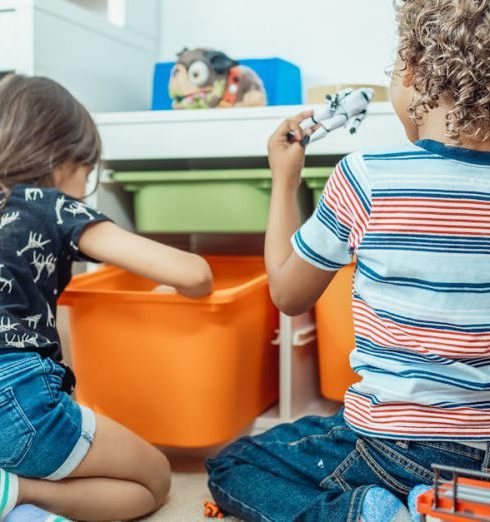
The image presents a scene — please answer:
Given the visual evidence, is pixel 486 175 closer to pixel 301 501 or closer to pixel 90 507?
pixel 301 501

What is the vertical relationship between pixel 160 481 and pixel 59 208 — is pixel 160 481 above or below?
below

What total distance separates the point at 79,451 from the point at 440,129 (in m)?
0.54

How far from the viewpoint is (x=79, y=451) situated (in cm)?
98

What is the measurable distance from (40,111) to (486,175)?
0.58 meters

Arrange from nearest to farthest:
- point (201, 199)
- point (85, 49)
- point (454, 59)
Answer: point (454, 59)
point (201, 199)
point (85, 49)

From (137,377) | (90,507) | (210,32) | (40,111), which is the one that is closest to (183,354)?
(137,377)

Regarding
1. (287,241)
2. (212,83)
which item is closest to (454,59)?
(287,241)

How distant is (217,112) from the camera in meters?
1.37

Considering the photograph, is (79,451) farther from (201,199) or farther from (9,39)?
(9,39)

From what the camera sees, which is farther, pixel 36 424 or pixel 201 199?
pixel 201 199

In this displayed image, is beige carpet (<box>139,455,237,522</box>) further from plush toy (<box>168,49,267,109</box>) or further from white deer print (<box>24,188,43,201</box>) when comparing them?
plush toy (<box>168,49,267,109</box>)

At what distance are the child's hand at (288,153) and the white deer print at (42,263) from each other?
0.95 feet

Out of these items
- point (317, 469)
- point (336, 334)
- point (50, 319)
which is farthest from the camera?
point (336, 334)

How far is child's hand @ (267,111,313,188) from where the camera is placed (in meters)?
1.02
